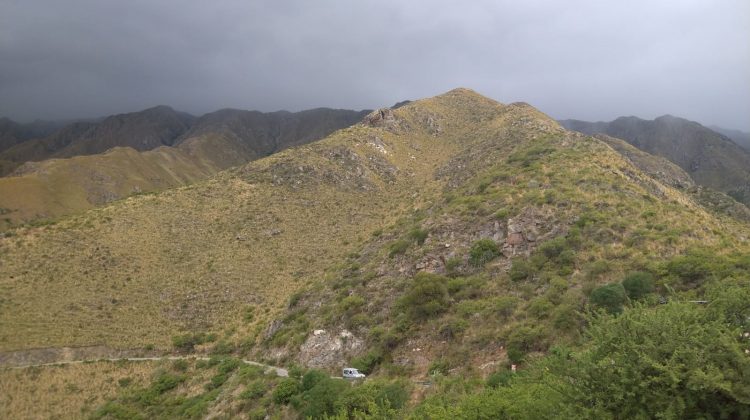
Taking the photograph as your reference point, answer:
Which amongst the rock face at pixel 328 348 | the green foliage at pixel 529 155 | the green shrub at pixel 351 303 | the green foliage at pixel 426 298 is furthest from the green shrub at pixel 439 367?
the green foliage at pixel 529 155

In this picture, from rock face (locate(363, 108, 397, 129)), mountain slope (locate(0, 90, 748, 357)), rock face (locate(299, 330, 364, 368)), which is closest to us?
rock face (locate(299, 330, 364, 368))

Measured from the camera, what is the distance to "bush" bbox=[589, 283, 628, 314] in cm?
2196

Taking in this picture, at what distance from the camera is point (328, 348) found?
3178 cm

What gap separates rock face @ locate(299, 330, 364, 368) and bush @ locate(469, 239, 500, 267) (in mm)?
10010

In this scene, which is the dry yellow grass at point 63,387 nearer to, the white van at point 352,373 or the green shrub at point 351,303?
the green shrub at point 351,303

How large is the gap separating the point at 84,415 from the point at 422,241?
27.9m

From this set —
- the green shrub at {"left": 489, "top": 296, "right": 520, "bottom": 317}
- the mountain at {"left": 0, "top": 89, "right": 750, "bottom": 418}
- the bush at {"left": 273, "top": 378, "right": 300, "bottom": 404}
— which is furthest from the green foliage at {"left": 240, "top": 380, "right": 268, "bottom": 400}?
the green shrub at {"left": 489, "top": 296, "right": 520, "bottom": 317}

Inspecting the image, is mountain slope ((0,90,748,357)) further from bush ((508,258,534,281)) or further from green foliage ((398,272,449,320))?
green foliage ((398,272,449,320))

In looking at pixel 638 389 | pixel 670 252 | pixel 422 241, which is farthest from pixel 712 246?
pixel 638 389

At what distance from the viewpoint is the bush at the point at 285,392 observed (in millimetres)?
25375

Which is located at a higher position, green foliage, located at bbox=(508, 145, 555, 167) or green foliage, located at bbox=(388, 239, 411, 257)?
green foliage, located at bbox=(508, 145, 555, 167)

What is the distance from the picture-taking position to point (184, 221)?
62.1 m

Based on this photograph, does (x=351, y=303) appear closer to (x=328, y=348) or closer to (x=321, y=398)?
(x=328, y=348)

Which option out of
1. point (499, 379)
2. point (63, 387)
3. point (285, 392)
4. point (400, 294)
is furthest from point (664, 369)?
point (63, 387)
